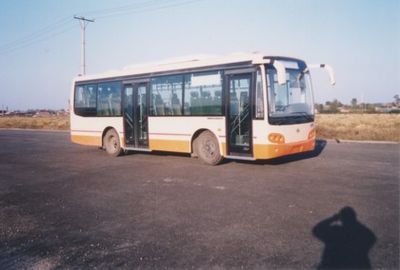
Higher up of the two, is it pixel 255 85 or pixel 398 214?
pixel 255 85

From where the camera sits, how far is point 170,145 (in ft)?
42.8

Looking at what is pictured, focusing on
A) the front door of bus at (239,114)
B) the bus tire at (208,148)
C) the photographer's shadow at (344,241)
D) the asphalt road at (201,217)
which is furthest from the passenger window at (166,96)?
the photographer's shadow at (344,241)

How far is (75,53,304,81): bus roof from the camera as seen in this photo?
35.3ft

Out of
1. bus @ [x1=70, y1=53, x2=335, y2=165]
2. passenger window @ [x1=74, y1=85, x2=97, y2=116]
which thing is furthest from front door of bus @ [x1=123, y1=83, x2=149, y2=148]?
passenger window @ [x1=74, y1=85, x2=97, y2=116]

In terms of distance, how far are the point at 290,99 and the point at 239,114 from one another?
1.49 meters

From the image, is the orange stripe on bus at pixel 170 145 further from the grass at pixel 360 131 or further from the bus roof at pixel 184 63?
the grass at pixel 360 131

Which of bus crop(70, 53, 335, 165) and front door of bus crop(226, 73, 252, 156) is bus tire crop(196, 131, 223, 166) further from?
front door of bus crop(226, 73, 252, 156)

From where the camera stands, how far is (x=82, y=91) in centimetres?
1647

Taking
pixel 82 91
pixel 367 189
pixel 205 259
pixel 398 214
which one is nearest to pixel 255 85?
pixel 367 189

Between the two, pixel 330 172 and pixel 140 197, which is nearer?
pixel 140 197

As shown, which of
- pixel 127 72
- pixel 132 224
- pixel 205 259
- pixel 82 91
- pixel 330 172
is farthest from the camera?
pixel 82 91

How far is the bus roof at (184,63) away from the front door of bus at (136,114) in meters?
0.59

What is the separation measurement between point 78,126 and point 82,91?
151 cm

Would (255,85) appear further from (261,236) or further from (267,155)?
(261,236)
